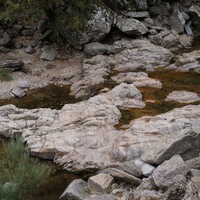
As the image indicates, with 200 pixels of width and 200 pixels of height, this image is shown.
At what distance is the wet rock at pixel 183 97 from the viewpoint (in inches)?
453

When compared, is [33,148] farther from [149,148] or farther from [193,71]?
[193,71]

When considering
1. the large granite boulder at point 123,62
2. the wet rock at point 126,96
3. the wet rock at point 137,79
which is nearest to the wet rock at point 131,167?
the wet rock at point 126,96

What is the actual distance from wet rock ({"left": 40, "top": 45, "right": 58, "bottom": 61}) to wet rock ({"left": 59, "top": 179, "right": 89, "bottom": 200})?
9.19 meters

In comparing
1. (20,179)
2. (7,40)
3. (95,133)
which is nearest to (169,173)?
(20,179)

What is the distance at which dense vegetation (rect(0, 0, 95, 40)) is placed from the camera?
14.8 metres

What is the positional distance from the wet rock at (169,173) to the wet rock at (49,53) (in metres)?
10.2

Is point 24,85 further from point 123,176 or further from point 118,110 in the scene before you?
point 123,176

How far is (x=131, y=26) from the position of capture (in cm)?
1680

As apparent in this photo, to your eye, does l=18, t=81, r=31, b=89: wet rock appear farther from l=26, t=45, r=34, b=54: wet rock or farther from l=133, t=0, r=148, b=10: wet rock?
l=133, t=0, r=148, b=10: wet rock

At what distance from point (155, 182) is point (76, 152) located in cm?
301

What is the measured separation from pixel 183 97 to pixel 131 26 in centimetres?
617

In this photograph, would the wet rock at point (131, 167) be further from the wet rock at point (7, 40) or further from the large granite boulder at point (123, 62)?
the wet rock at point (7, 40)

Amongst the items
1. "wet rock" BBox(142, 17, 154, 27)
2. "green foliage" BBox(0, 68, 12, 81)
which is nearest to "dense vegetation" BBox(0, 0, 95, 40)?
"green foliage" BBox(0, 68, 12, 81)

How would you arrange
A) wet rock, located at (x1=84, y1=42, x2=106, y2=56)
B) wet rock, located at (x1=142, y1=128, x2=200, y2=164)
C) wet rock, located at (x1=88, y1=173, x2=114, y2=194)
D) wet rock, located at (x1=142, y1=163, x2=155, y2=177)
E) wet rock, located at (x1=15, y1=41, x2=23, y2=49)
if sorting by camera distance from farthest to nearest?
wet rock, located at (x1=15, y1=41, x2=23, y2=49), wet rock, located at (x1=84, y1=42, x2=106, y2=56), wet rock, located at (x1=142, y1=128, x2=200, y2=164), wet rock, located at (x1=142, y1=163, x2=155, y2=177), wet rock, located at (x1=88, y1=173, x2=114, y2=194)
